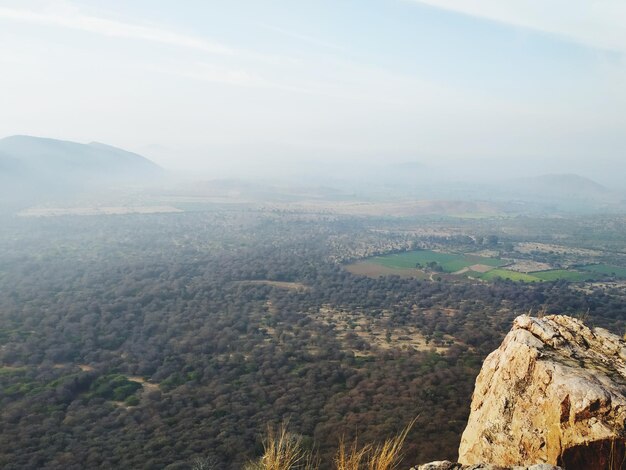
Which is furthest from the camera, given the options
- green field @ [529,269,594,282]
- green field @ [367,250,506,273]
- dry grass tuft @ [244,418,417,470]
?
green field @ [367,250,506,273]

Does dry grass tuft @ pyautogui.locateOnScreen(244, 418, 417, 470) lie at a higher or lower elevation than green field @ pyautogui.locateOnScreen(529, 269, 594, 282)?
higher

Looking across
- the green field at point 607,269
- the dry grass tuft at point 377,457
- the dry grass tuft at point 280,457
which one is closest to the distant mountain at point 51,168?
the green field at point 607,269

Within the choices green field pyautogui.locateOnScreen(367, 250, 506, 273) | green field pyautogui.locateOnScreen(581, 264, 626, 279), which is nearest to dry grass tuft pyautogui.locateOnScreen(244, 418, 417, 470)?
green field pyautogui.locateOnScreen(367, 250, 506, 273)

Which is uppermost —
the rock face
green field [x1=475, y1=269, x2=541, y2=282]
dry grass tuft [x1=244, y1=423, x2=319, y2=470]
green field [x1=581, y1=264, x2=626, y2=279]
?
the rock face

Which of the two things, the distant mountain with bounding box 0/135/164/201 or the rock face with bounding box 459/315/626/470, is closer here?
the rock face with bounding box 459/315/626/470

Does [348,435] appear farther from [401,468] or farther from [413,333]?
[413,333]

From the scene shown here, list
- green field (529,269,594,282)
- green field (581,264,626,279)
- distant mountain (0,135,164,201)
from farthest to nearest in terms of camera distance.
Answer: distant mountain (0,135,164,201) → green field (581,264,626,279) → green field (529,269,594,282)

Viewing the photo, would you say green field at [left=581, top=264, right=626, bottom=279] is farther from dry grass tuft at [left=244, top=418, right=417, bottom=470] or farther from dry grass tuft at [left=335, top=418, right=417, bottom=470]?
dry grass tuft at [left=335, top=418, right=417, bottom=470]
